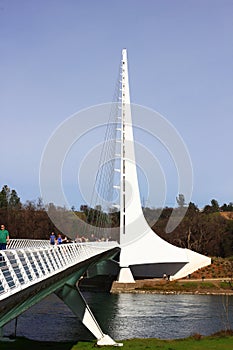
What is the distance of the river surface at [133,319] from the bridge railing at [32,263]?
11.6ft

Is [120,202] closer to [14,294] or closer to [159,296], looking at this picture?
[159,296]

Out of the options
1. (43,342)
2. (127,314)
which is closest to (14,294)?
(43,342)

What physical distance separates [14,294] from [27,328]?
14.6 metres

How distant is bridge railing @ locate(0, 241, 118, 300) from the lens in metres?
8.95

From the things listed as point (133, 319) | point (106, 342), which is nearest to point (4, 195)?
point (133, 319)

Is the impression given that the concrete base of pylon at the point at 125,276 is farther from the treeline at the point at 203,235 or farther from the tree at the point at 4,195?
the tree at the point at 4,195

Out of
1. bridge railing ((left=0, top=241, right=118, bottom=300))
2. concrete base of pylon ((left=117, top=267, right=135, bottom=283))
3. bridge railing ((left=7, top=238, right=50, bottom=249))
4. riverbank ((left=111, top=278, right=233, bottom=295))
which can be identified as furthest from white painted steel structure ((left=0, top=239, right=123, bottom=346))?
concrete base of pylon ((left=117, top=267, right=135, bottom=283))

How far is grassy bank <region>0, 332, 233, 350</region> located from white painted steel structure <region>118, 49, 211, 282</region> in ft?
75.2

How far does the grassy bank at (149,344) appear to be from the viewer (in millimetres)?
18219

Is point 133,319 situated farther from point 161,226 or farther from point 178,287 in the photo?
point 161,226

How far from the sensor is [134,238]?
44719mm

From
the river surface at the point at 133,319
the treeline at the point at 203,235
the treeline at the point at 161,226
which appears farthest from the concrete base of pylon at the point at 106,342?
the treeline at the point at 203,235

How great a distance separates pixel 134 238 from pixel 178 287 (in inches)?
246

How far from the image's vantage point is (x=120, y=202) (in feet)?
145
